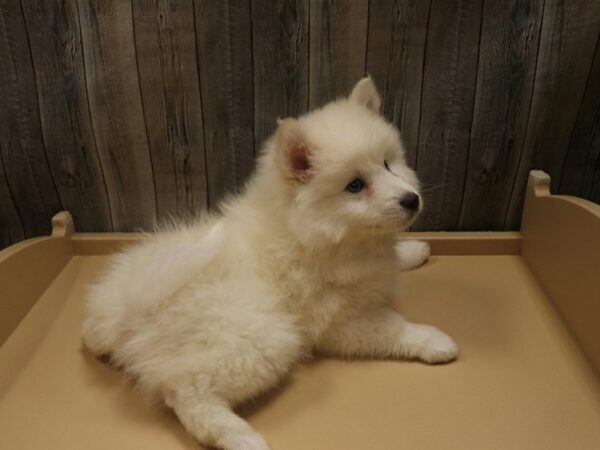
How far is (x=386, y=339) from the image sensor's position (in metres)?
1.68

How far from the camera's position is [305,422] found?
150 cm

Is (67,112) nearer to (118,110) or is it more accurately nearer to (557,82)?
(118,110)

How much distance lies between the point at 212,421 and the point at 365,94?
107cm

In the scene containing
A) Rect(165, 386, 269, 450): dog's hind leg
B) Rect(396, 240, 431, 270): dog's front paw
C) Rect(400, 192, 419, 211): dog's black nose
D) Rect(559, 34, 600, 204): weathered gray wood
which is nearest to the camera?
Rect(165, 386, 269, 450): dog's hind leg

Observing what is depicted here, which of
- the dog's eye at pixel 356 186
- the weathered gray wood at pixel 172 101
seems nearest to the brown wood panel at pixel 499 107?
the dog's eye at pixel 356 186

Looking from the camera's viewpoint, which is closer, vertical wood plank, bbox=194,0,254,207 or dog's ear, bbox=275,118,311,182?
dog's ear, bbox=275,118,311,182

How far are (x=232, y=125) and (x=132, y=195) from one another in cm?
56

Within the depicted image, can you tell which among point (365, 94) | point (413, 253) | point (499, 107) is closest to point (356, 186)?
point (365, 94)

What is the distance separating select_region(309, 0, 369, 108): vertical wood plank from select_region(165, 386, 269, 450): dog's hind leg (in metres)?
1.20

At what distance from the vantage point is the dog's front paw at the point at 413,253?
7.06 feet

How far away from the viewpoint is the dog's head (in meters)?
1.46

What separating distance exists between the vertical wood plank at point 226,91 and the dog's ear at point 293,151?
0.65 metres

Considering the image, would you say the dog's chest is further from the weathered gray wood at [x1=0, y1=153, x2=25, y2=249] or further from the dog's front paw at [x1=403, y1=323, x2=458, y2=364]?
the weathered gray wood at [x1=0, y1=153, x2=25, y2=249]

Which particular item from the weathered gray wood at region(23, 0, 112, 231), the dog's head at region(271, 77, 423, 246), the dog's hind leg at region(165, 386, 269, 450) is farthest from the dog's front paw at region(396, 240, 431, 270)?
the weathered gray wood at region(23, 0, 112, 231)
